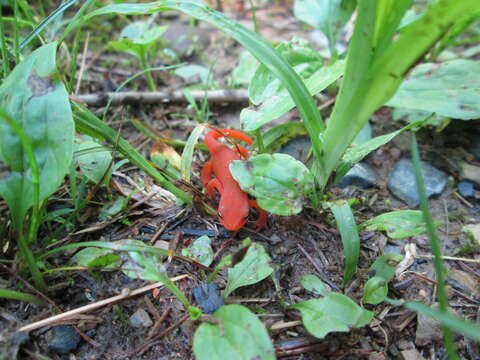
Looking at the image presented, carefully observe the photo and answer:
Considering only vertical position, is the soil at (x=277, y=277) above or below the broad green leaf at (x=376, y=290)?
below

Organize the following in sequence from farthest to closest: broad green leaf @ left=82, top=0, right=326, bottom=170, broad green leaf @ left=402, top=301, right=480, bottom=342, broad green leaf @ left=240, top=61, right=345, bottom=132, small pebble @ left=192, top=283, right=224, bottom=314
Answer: broad green leaf @ left=240, top=61, right=345, bottom=132
broad green leaf @ left=82, top=0, right=326, bottom=170
small pebble @ left=192, top=283, right=224, bottom=314
broad green leaf @ left=402, top=301, right=480, bottom=342

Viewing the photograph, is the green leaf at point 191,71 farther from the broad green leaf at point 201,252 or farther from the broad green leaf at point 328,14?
the broad green leaf at point 201,252

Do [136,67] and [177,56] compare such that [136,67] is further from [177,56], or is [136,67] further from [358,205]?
[358,205]

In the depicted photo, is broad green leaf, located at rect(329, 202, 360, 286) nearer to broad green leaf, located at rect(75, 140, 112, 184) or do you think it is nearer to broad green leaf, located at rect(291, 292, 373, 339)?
broad green leaf, located at rect(291, 292, 373, 339)

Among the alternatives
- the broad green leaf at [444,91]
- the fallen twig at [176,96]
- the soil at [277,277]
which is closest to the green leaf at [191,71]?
the fallen twig at [176,96]

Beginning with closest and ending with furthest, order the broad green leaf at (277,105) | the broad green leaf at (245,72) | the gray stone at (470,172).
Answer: the broad green leaf at (277,105), the gray stone at (470,172), the broad green leaf at (245,72)

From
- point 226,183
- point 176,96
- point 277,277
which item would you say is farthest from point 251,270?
point 176,96

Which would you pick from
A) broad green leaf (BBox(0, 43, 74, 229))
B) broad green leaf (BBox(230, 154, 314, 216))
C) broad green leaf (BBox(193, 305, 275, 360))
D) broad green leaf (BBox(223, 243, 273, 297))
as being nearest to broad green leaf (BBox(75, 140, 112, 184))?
broad green leaf (BBox(0, 43, 74, 229))

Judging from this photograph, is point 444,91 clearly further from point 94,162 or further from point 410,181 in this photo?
point 94,162
